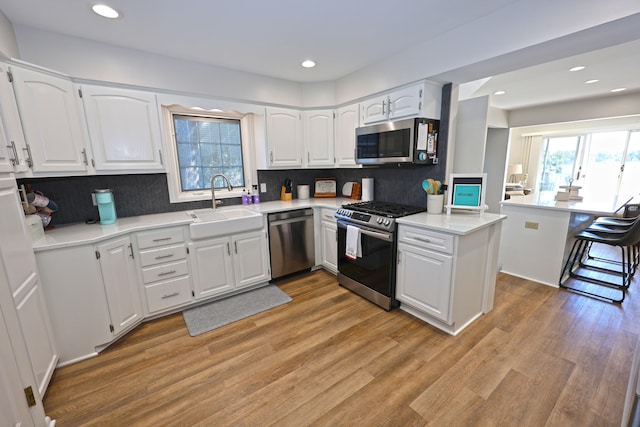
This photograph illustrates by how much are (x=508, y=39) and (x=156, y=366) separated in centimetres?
351

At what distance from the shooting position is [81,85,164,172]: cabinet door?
2242 mm

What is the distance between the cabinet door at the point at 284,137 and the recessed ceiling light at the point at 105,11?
5.31 ft

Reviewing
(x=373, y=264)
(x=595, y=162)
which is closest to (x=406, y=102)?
(x=373, y=264)

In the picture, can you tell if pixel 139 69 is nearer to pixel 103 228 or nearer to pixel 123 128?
pixel 123 128

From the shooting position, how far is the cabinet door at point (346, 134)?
10.5 feet

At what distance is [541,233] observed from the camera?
3.01 m

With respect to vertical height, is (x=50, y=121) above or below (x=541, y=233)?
above

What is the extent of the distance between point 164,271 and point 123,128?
1378 mm

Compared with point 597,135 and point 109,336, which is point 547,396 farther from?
point 597,135

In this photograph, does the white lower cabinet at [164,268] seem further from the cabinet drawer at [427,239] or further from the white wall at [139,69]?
the cabinet drawer at [427,239]

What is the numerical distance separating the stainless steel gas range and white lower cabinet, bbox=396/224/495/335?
10 centimetres

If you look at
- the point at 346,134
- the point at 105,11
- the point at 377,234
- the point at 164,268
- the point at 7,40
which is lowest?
the point at 164,268

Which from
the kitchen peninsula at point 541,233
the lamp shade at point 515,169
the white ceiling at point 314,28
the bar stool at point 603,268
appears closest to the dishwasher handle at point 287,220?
the white ceiling at point 314,28

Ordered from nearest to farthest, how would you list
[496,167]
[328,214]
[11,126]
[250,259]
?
[11,126], [250,259], [328,214], [496,167]
